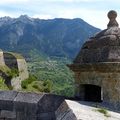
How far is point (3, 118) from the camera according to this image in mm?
6484

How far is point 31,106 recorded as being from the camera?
6203 mm

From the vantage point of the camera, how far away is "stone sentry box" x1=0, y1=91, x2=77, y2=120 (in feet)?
19.8

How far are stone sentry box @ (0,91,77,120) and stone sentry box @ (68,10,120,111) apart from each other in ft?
4.00

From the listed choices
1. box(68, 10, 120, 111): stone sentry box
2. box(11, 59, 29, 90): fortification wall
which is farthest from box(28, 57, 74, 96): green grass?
box(68, 10, 120, 111): stone sentry box

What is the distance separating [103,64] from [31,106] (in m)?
1.53

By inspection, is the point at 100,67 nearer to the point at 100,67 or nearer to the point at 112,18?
the point at 100,67

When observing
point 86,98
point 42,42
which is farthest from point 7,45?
point 86,98

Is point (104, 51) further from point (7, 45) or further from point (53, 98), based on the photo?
point (7, 45)

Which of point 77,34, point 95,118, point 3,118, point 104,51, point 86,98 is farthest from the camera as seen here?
point 77,34

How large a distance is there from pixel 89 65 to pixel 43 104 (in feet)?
4.47

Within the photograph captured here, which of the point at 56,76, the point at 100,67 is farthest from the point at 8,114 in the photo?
the point at 56,76

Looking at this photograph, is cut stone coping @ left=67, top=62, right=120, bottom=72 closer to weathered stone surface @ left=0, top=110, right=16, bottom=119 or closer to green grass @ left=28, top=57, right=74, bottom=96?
weathered stone surface @ left=0, top=110, right=16, bottom=119

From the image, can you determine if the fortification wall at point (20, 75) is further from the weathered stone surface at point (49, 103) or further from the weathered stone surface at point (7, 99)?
the weathered stone surface at point (49, 103)

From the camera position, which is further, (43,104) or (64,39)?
(64,39)
